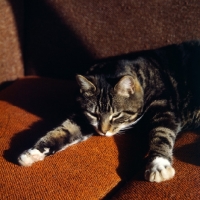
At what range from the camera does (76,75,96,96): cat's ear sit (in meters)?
1.20

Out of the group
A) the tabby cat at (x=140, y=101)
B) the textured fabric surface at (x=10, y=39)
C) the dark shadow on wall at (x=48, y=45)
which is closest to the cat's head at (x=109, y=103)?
→ the tabby cat at (x=140, y=101)

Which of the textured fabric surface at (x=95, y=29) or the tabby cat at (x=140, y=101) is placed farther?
the textured fabric surface at (x=95, y=29)

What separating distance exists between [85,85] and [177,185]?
48 centimetres

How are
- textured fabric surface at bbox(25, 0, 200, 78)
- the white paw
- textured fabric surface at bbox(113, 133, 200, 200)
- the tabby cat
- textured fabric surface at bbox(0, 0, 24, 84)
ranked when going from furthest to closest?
textured fabric surface at bbox(0, 0, 24, 84) → textured fabric surface at bbox(25, 0, 200, 78) → the tabby cat → the white paw → textured fabric surface at bbox(113, 133, 200, 200)

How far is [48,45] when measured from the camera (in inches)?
68.6

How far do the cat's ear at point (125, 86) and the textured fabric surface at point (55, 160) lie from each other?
16 centimetres

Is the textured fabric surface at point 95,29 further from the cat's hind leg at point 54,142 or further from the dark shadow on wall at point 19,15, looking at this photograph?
the cat's hind leg at point 54,142

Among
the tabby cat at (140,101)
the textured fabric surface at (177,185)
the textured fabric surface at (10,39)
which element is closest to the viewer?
the textured fabric surface at (177,185)

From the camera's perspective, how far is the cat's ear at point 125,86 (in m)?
1.18

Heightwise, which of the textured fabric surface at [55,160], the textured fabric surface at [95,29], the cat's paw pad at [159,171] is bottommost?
the textured fabric surface at [55,160]

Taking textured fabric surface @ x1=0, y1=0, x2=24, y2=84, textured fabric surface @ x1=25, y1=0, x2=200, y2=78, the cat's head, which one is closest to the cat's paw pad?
the cat's head

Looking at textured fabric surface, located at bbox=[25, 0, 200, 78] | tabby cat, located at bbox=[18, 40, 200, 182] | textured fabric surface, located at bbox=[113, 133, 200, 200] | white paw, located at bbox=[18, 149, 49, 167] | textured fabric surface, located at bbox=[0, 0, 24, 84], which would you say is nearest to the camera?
textured fabric surface, located at bbox=[113, 133, 200, 200]

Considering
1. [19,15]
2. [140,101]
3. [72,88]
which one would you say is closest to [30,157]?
[140,101]

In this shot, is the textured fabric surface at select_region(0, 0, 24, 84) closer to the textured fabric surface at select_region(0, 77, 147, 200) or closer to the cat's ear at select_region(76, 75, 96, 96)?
the textured fabric surface at select_region(0, 77, 147, 200)
